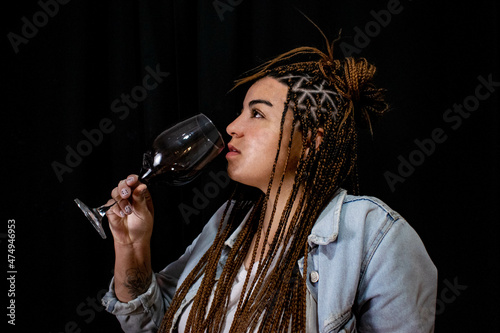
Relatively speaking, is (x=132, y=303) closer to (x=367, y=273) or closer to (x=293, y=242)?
(x=293, y=242)

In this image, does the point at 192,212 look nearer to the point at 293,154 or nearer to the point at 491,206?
the point at 293,154

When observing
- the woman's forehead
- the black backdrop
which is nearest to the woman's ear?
the woman's forehead

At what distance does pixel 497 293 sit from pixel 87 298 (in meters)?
1.41

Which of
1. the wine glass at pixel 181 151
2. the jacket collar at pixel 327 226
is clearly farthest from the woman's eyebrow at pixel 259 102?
the jacket collar at pixel 327 226

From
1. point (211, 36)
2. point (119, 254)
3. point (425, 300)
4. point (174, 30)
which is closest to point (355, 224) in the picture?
point (425, 300)

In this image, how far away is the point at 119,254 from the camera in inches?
49.6

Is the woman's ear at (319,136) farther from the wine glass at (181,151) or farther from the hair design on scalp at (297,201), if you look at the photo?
the wine glass at (181,151)

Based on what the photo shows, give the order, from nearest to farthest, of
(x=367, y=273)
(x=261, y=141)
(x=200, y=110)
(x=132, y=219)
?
(x=367, y=273) < (x=261, y=141) < (x=132, y=219) < (x=200, y=110)

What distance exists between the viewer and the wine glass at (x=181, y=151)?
1.10 meters

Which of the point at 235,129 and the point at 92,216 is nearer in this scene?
the point at 92,216

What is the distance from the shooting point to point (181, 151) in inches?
43.4

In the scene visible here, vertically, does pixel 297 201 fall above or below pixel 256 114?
below

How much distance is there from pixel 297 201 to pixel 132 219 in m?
0.47

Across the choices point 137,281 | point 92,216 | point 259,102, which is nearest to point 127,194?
point 92,216
